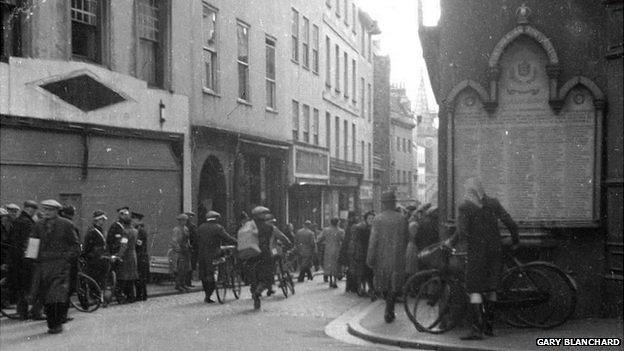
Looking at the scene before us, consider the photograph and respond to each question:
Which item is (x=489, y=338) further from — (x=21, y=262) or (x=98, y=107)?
(x=98, y=107)

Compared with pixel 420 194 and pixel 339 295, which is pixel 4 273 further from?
pixel 420 194

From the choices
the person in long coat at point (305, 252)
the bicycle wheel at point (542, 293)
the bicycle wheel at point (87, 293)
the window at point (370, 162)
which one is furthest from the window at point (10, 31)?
the window at point (370, 162)

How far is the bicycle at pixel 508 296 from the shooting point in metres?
11.3

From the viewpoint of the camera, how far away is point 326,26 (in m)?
44.6

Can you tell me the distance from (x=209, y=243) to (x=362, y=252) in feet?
10.1

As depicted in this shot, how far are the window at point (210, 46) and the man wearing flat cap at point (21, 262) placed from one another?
13121 millimetres

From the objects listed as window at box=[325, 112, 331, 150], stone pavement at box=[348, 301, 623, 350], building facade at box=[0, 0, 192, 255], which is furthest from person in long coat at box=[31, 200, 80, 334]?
window at box=[325, 112, 331, 150]

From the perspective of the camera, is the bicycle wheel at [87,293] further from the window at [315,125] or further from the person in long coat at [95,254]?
the window at [315,125]

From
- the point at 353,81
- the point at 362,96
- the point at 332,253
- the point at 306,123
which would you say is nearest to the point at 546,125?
the point at 332,253

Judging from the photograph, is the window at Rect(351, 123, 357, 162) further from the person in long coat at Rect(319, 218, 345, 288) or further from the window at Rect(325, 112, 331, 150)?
the person in long coat at Rect(319, 218, 345, 288)

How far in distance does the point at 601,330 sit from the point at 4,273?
28.9ft

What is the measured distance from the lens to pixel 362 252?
19406mm

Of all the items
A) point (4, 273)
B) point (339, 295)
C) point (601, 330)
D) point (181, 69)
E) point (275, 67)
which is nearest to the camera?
point (601, 330)

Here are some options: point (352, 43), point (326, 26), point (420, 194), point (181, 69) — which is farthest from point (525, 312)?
point (420, 194)
